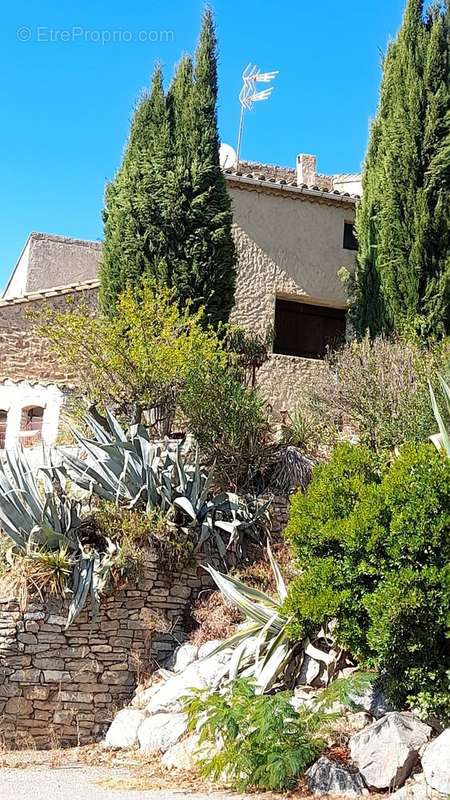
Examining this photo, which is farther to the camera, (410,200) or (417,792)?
(410,200)

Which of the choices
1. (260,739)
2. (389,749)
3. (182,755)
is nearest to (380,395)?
(182,755)

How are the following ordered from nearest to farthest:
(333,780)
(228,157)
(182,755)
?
(333,780)
(182,755)
(228,157)

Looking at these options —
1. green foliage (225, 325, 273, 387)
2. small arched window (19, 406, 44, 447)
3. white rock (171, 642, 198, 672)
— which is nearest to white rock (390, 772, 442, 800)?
white rock (171, 642, 198, 672)

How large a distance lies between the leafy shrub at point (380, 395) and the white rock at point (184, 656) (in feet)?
12.2

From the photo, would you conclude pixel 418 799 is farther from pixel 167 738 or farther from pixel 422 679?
pixel 167 738

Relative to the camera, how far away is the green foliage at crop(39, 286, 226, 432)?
13.1 meters

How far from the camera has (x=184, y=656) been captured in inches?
415

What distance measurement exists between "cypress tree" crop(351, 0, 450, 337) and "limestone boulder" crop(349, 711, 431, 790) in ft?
30.8

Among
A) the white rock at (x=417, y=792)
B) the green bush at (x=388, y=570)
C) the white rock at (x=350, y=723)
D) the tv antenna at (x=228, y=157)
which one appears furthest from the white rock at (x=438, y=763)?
the tv antenna at (x=228, y=157)

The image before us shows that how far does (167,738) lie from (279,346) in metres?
13.1

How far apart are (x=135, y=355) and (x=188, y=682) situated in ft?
16.8

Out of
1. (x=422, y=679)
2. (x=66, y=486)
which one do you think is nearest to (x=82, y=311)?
(x=66, y=486)

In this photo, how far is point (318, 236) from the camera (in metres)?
20.1

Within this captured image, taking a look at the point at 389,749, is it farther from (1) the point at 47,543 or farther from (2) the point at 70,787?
(1) the point at 47,543
